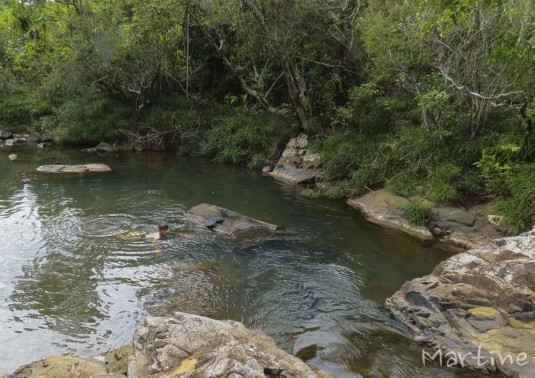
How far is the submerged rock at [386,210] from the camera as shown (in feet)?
38.1

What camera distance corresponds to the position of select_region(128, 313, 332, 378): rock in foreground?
14.0 feet

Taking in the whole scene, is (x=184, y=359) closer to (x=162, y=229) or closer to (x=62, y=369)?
(x=62, y=369)

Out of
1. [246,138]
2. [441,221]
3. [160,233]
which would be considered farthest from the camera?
[246,138]

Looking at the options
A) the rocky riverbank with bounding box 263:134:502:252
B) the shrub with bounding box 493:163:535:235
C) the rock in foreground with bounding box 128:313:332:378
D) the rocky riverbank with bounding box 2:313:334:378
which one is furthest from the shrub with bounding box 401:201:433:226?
the rock in foreground with bounding box 128:313:332:378

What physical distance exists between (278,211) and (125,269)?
224 inches

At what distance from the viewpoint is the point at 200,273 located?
9.05 metres

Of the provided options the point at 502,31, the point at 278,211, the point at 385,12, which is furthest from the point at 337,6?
the point at 278,211

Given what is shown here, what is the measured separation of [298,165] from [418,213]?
6839 mm

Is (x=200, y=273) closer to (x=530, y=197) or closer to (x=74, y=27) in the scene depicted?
→ (x=530, y=197)

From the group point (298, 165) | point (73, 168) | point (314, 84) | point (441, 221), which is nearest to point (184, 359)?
point (441, 221)

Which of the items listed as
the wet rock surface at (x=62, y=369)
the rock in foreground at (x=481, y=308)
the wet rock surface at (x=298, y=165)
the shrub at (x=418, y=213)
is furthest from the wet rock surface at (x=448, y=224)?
the wet rock surface at (x=62, y=369)

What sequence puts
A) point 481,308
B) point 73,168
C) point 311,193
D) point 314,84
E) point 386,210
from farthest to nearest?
point 314,84, point 73,168, point 311,193, point 386,210, point 481,308

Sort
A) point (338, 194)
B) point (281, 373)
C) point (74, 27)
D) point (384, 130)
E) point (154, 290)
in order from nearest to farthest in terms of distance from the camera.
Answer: point (281, 373) → point (154, 290) → point (338, 194) → point (384, 130) → point (74, 27)

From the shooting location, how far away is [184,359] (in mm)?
4602
